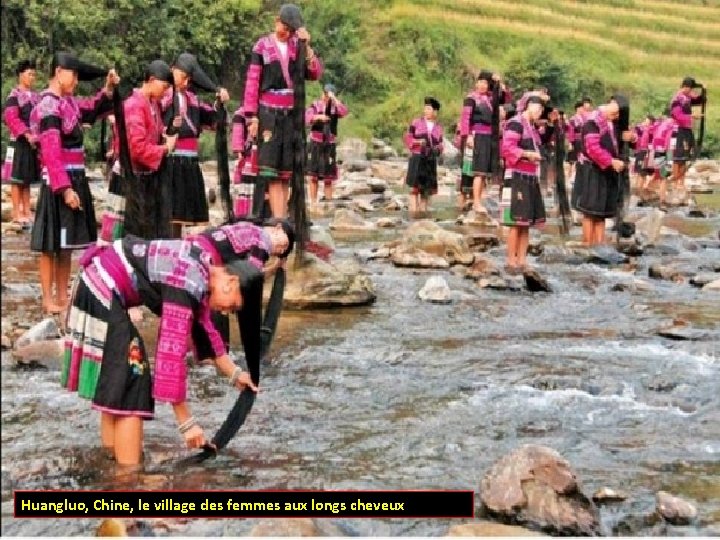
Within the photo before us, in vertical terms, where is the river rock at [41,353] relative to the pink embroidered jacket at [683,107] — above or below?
below

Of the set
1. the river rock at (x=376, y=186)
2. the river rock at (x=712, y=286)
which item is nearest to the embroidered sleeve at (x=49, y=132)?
the river rock at (x=712, y=286)

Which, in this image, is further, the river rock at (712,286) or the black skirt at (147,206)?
the river rock at (712,286)

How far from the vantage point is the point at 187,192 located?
8.05 metres

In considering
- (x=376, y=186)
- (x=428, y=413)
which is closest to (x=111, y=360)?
(x=428, y=413)

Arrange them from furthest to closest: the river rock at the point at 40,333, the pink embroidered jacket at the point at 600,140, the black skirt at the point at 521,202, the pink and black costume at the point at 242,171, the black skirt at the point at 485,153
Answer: the black skirt at the point at 485,153 → the pink embroidered jacket at the point at 600,140 → the pink and black costume at the point at 242,171 → the black skirt at the point at 521,202 → the river rock at the point at 40,333

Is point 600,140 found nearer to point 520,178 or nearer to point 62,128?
point 520,178

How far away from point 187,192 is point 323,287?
63.1 inches

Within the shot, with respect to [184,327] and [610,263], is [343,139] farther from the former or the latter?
[184,327]

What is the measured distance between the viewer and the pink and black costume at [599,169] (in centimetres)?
956

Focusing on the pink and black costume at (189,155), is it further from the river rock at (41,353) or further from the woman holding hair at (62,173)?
the river rock at (41,353)

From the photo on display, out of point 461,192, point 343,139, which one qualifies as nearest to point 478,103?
point 461,192

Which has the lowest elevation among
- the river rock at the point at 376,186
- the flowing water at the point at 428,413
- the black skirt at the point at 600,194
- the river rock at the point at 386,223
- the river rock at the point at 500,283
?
the river rock at the point at 376,186

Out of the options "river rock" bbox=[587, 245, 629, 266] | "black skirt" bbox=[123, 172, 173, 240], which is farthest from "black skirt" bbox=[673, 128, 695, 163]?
"black skirt" bbox=[123, 172, 173, 240]
